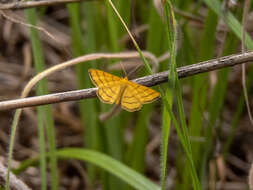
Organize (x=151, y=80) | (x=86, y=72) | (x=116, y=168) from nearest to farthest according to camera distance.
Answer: (x=151, y=80) → (x=116, y=168) → (x=86, y=72)

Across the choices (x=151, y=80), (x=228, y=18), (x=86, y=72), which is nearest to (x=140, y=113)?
(x=86, y=72)

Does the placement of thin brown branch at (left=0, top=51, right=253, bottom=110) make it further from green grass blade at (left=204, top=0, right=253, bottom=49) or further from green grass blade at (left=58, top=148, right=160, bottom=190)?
green grass blade at (left=58, top=148, right=160, bottom=190)

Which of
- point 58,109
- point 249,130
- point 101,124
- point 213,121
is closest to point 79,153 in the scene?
point 101,124

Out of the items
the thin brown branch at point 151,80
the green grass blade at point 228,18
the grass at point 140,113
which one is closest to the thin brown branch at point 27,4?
the grass at point 140,113

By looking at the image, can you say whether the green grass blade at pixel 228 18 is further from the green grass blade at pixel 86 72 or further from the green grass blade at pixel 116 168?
the green grass blade at pixel 86 72

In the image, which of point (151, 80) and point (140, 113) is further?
point (140, 113)

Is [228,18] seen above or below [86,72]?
above

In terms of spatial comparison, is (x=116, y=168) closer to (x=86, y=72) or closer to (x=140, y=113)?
(x=140, y=113)

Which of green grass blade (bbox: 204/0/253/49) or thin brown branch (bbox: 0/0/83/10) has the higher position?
thin brown branch (bbox: 0/0/83/10)

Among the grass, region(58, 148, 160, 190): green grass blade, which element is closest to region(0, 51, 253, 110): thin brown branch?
the grass

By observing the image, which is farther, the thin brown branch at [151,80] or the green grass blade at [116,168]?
the green grass blade at [116,168]

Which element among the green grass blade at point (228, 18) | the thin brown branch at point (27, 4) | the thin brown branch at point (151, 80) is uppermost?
the thin brown branch at point (27, 4)
